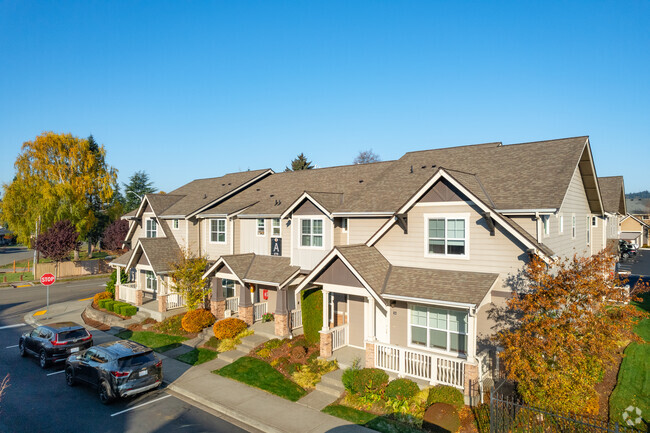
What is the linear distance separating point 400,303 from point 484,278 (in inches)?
136

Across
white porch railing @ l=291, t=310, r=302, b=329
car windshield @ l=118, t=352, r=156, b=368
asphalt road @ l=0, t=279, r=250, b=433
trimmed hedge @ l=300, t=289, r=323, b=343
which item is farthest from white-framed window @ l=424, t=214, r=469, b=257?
car windshield @ l=118, t=352, r=156, b=368

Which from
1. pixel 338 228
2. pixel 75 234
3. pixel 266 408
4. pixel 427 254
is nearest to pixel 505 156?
pixel 427 254

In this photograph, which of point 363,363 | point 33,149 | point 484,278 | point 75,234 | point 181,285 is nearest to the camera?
point 484,278

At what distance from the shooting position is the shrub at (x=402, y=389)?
522 inches

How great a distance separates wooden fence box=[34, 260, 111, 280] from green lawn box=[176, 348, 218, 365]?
33243 millimetres

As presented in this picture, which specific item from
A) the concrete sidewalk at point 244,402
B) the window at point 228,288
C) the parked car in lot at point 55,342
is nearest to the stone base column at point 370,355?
the concrete sidewalk at point 244,402

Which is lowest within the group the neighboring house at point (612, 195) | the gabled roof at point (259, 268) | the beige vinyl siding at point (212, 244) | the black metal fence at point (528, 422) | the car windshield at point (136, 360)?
the black metal fence at point (528, 422)

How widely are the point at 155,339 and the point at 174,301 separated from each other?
409cm

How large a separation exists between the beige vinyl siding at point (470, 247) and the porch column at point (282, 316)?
5.51 m

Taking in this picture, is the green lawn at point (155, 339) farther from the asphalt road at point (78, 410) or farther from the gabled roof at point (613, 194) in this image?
the gabled roof at point (613, 194)

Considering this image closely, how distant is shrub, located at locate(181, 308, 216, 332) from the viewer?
2172 cm

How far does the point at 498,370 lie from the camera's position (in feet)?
46.6

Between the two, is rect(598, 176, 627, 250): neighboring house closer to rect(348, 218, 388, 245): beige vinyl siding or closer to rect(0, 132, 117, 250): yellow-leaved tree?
rect(348, 218, 388, 245): beige vinyl siding

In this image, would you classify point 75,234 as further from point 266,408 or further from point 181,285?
point 266,408
